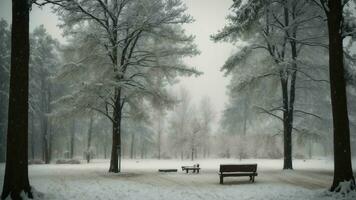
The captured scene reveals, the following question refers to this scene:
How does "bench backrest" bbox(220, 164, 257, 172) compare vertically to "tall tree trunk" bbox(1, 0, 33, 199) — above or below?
below

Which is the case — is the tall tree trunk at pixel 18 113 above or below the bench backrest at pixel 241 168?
above

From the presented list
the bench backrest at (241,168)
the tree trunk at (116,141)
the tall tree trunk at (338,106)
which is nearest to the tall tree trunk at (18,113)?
the bench backrest at (241,168)

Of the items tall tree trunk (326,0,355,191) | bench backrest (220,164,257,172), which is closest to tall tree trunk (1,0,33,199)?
bench backrest (220,164,257,172)

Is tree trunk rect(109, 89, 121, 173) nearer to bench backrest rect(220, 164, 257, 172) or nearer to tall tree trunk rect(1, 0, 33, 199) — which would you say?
bench backrest rect(220, 164, 257, 172)

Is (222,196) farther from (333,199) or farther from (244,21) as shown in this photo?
(244,21)

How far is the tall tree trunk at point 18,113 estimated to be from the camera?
10531 millimetres

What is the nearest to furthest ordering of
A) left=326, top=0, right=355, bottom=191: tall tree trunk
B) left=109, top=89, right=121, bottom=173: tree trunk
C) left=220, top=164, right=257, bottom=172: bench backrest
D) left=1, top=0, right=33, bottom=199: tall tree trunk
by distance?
1. left=1, top=0, right=33, bottom=199: tall tree trunk
2. left=326, top=0, right=355, bottom=191: tall tree trunk
3. left=220, top=164, right=257, bottom=172: bench backrest
4. left=109, top=89, right=121, bottom=173: tree trunk

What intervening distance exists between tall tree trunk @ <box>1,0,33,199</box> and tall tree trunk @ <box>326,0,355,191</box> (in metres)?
9.99

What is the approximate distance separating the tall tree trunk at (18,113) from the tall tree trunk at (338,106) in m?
9.99

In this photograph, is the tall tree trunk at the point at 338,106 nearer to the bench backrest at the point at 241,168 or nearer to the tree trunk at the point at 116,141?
the bench backrest at the point at 241,168

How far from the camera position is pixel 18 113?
1069cm

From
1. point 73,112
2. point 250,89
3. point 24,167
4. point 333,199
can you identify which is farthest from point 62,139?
point 333,199

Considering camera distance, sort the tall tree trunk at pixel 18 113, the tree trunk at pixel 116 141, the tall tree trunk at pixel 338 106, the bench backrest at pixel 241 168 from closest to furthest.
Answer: the tall tree trunk at pixel 18 113 < the tall tree trunk at pixel 338 106 < the bench backrest at pixel 241 168 < the tree trunk at pixel 116 141

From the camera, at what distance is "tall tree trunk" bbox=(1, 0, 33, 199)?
10.5 m
